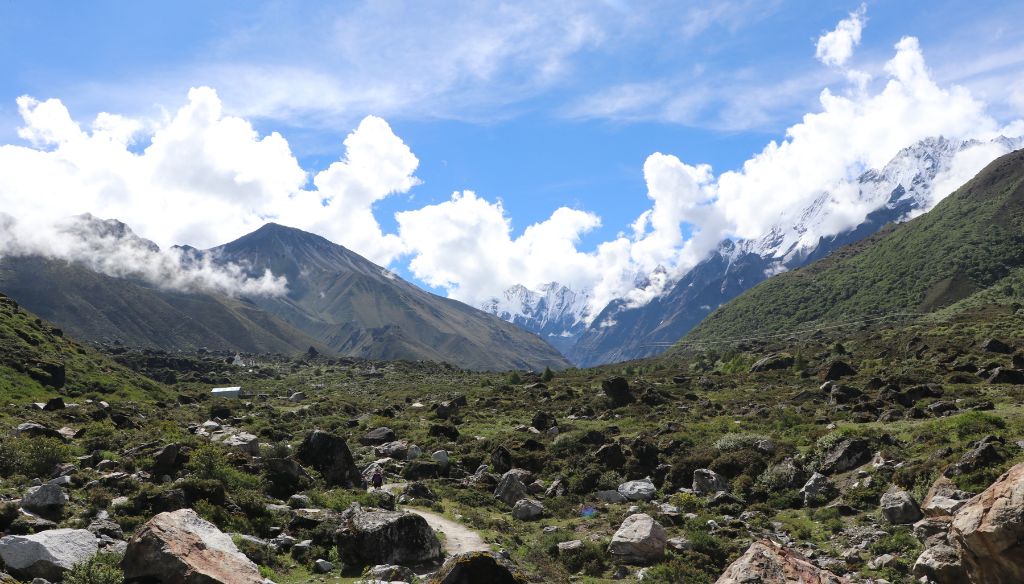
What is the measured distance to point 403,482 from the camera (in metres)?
34.4

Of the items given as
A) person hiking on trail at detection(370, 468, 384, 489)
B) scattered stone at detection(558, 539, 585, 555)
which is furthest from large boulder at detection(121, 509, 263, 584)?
person hiking on trail at detection(370, 468, 384, 489)

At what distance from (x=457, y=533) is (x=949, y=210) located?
21838 cm

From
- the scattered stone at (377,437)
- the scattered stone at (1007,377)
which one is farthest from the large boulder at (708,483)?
the scattered stone at (1007,377)

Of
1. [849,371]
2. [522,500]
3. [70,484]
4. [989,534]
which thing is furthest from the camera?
[849,371]

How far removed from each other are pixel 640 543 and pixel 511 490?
11.5m

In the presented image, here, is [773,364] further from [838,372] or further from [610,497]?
[610,497]

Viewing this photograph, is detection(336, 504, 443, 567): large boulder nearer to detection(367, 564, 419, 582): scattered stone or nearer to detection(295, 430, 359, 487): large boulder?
detection(367, 564, 419, 582): scattered stone

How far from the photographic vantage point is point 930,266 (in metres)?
162

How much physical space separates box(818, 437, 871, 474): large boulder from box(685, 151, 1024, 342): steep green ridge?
13330cm

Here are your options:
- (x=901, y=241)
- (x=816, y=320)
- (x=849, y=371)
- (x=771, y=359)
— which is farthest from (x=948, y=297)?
(x=849, y=371)

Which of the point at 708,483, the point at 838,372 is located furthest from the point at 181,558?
the point at 838,372

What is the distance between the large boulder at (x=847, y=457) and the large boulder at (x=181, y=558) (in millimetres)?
25312

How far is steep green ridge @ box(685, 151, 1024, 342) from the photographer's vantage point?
486 feet

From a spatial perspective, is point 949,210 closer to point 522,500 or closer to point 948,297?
point 948,297
